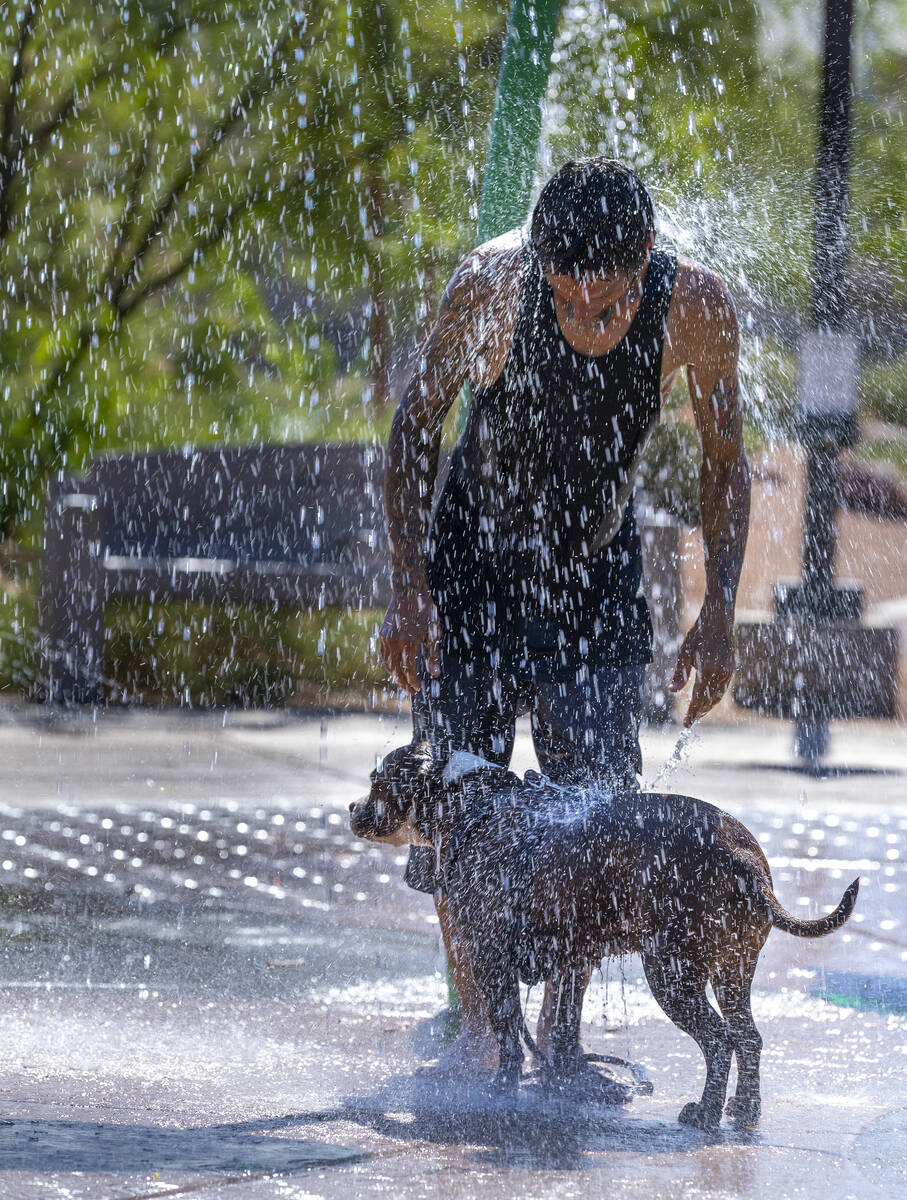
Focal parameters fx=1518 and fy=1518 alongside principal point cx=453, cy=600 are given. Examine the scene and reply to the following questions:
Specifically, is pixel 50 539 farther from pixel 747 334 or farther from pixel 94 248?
pixel 747 334

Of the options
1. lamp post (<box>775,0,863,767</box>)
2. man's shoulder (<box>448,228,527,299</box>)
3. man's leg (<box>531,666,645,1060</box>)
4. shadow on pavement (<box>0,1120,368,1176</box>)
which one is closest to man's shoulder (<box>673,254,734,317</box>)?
man's shoulder (<box>448,228,527,299</box>)

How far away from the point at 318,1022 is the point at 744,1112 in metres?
1.20

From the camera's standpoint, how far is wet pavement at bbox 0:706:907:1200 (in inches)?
101

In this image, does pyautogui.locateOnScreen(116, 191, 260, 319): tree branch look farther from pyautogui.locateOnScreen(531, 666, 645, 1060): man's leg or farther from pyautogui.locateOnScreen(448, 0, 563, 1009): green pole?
pyautogui.locateOnScreen(531, 666, 645, 1060): man's leg

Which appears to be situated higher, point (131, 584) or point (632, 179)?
point (632, 179)

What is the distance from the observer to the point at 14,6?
12547 mm

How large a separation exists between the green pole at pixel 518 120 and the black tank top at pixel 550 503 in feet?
2.69

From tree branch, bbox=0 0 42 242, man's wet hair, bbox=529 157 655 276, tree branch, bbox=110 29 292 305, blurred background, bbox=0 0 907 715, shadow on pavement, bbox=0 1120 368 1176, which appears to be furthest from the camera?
tree branch, bbox=110 29 292 305

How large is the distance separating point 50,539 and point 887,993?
8498mm

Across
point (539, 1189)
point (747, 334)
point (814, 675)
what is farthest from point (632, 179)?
point (747, 334)

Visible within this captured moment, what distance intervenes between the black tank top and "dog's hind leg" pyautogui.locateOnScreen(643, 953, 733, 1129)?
2.43ft

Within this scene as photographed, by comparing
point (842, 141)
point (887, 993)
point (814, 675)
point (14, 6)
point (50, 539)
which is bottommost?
point (887, 993)

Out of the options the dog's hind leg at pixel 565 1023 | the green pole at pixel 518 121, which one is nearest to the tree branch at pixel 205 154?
the green pole at pixel 518 121

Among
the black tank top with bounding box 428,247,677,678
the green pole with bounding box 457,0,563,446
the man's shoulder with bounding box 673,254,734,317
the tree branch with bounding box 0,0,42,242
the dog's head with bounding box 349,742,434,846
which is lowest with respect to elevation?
the dog's head with bounding box 349,742,434,846
